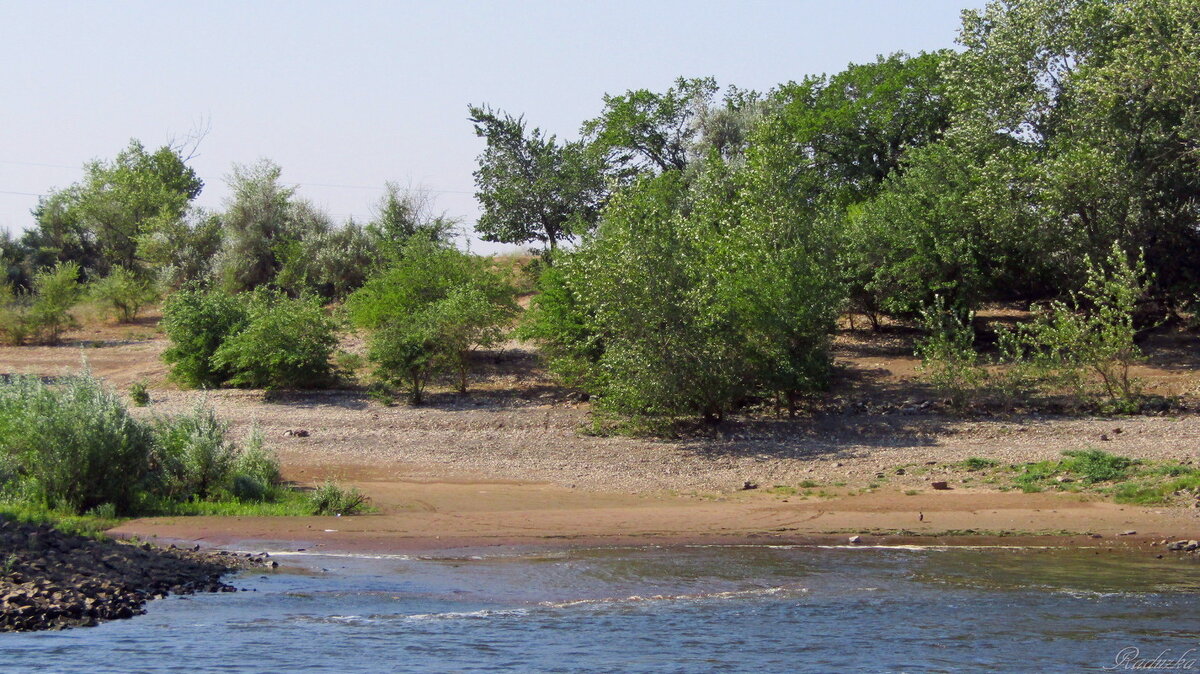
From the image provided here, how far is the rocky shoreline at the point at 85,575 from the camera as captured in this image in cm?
1272

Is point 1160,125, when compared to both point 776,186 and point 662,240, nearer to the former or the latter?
point 776,186

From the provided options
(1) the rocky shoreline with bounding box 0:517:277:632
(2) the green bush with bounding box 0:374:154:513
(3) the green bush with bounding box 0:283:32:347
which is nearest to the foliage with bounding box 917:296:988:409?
(1) the rocky shoreline with bounding box 0:517:277:632

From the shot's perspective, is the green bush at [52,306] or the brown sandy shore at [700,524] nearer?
the brown sandy shore at [700,524]

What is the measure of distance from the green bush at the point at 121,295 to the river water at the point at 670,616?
29.1 m

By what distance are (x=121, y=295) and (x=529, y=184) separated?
1562 cm

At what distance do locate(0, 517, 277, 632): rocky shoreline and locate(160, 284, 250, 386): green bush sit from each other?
14041mm

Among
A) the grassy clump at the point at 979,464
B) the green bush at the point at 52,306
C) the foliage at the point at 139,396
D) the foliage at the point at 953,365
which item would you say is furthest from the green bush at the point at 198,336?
the grassy clump at the point at 979,464

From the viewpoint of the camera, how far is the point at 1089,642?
479 inches

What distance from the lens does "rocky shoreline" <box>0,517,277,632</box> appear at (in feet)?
41.7

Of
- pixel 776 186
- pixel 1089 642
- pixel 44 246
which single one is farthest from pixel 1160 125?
pixel 44 246

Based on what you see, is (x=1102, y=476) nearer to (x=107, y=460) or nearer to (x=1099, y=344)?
(x=1099, y=344)

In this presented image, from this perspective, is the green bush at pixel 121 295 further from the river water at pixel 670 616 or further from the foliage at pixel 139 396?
the river water at pixel 670 616

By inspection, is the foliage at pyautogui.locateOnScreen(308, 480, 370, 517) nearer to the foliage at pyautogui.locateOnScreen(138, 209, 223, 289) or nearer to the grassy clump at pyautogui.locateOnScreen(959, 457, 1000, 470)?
the grassy clump at pyautogui.locateOnScreen(959, 457, 1000, 470)

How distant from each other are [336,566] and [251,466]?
496 centimetres
